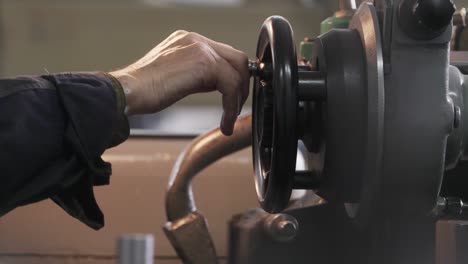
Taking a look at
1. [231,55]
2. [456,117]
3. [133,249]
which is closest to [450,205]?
[456,117]

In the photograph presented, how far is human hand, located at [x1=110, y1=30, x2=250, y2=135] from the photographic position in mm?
1021

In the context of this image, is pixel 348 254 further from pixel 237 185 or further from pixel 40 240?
pixel 40 240

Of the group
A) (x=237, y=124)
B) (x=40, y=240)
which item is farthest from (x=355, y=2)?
(x=40, y=240)

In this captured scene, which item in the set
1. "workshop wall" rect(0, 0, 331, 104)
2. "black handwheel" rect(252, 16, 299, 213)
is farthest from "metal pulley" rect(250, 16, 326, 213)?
"workshop wall" rect(0, 0, 331, 104)

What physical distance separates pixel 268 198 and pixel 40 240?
74 centimetres

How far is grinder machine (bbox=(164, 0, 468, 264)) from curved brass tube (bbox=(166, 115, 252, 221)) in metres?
0.27

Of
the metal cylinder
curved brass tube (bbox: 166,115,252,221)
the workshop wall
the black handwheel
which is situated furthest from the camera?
the workshop wall

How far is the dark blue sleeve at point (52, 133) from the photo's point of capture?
0.91 m

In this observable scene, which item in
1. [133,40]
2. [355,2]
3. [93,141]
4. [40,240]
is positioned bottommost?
[133,40]

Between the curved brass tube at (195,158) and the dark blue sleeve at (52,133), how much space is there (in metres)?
0.32

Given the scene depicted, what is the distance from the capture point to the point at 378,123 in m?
0.83

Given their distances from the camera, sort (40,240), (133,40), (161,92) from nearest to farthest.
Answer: (161,92) < (40,240) < (133,40)

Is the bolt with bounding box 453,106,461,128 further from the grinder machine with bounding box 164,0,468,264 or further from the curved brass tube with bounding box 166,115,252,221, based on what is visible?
the curved brass tube with bounding box 166,115,252,221

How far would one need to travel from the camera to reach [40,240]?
4.97ft
